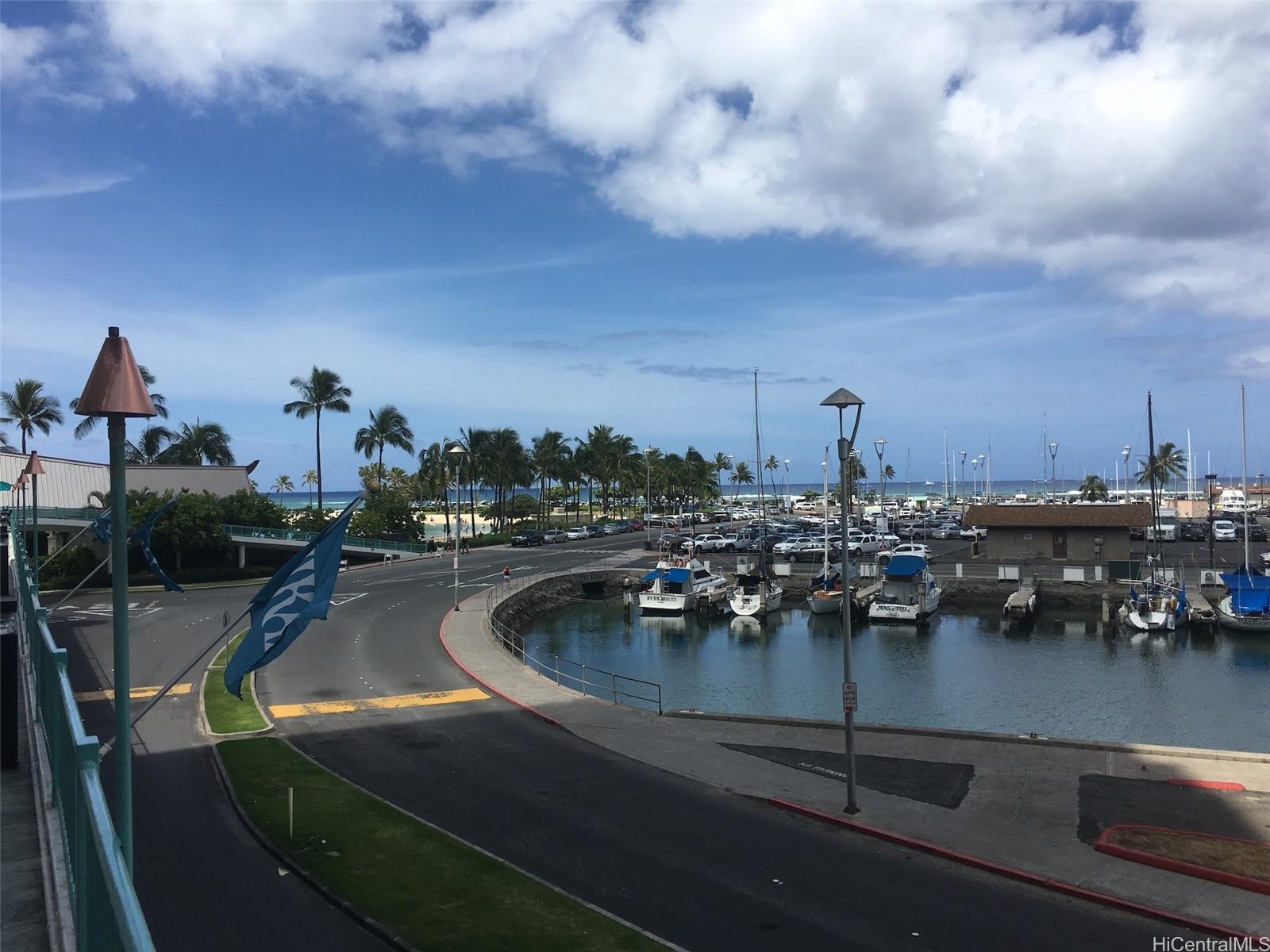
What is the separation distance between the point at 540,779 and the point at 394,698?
10.0 meters

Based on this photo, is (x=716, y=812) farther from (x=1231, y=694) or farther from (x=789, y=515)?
(x=789, y=515)

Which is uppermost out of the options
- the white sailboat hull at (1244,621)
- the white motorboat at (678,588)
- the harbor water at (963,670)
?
the white motorboat at (678,588)

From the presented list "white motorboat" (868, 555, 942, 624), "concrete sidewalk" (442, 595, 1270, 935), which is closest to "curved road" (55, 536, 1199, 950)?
"concrete sidewalk" (442, 595, 1270, 935)

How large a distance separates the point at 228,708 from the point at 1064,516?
59.9 metres

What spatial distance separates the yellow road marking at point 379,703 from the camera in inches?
1100

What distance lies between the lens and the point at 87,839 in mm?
6465

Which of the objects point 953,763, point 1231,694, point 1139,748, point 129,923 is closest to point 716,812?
point 953,763

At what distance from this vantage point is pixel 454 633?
4106 cm

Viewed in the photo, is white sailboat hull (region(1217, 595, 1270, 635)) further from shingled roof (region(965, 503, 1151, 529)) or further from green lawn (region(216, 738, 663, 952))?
→ green lawn (region(216, 738, 663, 952))

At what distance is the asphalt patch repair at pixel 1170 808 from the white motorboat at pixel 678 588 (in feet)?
133

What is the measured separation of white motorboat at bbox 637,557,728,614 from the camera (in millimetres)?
60219

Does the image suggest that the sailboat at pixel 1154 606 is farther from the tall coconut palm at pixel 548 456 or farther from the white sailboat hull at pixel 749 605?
the tall coconut palm at pixel 548 456

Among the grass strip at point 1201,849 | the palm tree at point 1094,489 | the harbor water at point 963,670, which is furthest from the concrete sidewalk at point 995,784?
the palm tree at point 1094,489

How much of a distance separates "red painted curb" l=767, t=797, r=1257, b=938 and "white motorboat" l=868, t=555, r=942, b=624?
37.9 m
